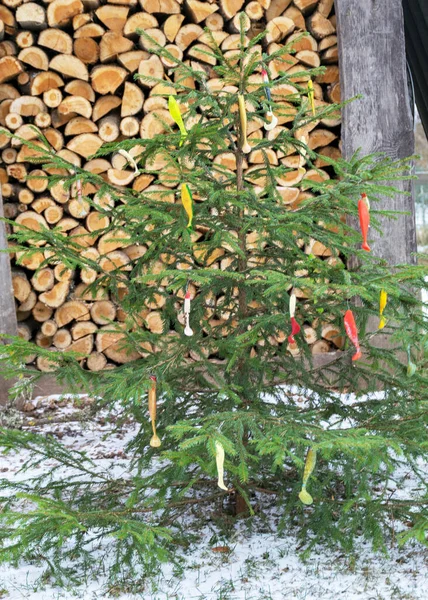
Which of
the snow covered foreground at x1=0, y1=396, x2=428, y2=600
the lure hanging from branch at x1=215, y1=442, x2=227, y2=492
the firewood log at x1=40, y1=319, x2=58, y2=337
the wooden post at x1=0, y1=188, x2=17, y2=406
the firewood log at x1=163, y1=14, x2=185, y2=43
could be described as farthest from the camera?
the firewood log at x1=40, y1=319, x2=58, y2=337

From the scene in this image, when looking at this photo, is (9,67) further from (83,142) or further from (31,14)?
(83,142)

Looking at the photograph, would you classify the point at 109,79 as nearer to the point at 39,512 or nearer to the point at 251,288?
the point at 251,288

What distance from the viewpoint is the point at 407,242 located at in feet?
13.7

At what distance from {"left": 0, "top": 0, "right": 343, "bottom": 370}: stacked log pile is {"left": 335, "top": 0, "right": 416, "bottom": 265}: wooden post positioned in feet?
0.55

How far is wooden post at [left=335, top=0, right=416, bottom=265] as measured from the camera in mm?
4105

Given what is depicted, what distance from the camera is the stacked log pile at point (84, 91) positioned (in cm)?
402

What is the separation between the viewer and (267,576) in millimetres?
2320

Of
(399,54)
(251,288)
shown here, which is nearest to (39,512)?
(251,288)

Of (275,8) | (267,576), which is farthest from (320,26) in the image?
(267,576)

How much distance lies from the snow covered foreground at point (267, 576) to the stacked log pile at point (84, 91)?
5.43 ft

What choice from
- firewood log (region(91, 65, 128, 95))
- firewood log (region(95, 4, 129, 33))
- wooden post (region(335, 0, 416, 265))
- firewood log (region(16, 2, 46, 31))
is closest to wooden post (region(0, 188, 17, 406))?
firewood log (region(91, 65, 128, 95))

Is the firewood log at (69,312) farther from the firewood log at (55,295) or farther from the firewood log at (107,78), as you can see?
the firewood log at (107,78)

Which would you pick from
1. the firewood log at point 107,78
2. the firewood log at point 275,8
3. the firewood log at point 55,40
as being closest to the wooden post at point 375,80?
the firewood log at point 275,8

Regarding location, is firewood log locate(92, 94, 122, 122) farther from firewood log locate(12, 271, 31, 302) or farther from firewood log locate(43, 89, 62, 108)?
firewood log locate(12, 271, 31, 302)
